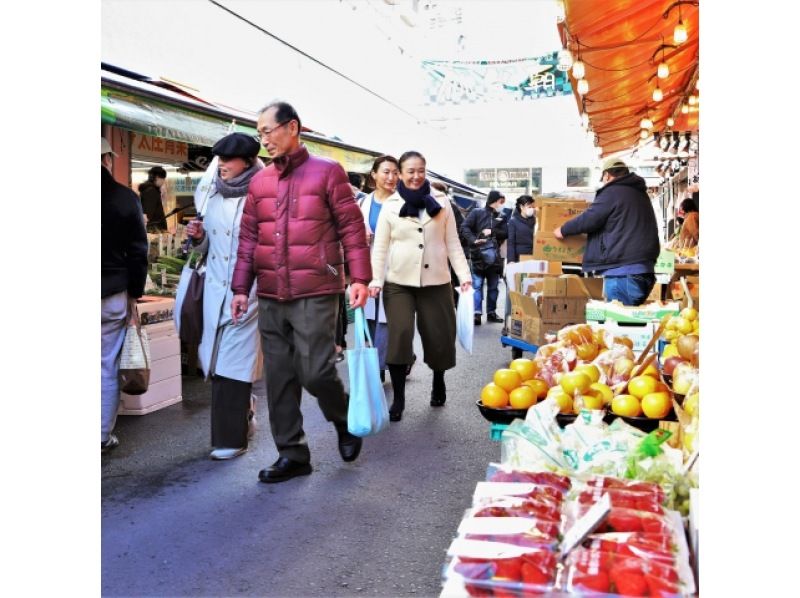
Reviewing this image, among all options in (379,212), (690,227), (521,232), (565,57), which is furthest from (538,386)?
(690,227)

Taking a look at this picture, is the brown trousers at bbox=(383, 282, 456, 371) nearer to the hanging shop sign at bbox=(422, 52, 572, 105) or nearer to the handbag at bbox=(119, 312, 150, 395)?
the handbag at bbox=(119, 312, 150, 395)

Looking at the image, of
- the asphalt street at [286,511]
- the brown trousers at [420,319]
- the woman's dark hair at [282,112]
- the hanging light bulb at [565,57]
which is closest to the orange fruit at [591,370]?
the asphalt street at [286,511]

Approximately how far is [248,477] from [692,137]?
1450cm

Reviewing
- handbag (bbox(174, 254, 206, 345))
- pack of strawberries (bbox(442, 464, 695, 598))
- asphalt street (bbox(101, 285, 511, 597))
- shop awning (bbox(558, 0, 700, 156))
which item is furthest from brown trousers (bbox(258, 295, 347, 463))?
shop awning (bbox(558, 0, 700, 156))

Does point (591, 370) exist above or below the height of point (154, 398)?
above

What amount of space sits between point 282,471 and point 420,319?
206 cm

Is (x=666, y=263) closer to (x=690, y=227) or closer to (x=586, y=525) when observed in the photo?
(x=690, y=227)

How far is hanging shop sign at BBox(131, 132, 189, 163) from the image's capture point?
9.05 m

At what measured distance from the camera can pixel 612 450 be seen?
104 inches

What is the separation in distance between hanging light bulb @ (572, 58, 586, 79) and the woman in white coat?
485cm

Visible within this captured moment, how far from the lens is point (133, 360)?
5.39 meters
